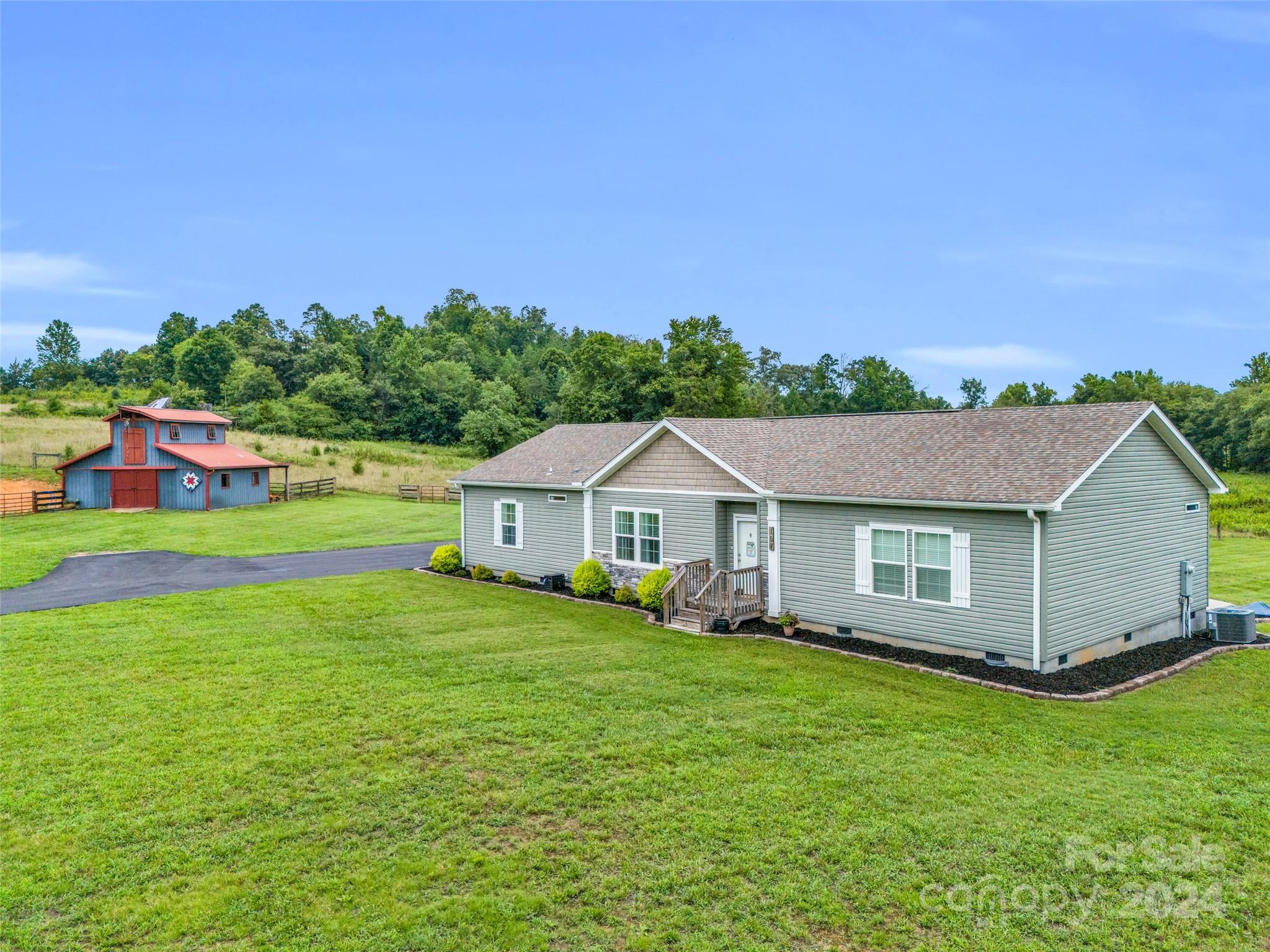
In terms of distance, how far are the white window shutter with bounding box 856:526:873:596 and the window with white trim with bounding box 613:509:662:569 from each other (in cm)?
513

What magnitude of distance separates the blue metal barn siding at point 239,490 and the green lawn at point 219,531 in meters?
1.06

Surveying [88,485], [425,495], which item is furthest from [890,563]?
[88,485]

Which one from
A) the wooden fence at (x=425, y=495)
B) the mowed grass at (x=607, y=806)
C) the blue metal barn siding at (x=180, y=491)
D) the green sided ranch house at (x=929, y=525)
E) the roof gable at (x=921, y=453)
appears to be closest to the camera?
the mowed grass at (x=607, y=806)

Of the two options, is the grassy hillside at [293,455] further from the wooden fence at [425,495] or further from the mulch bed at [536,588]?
the mulch bed at [536,588]

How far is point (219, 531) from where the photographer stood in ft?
101

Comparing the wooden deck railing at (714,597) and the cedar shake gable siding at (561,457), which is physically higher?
the cedar shake gable siding at (561,457)

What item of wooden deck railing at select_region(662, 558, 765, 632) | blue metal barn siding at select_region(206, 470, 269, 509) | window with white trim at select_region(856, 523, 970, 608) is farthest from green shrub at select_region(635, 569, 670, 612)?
blue metal barn siding at select_region(206, 470, 269, 509)

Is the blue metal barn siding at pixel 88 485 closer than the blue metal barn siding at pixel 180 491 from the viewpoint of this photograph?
Yes

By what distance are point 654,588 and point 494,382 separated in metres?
67.5

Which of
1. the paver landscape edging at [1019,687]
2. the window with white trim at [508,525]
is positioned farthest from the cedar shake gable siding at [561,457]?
the paver landscape edging at [1019,687]

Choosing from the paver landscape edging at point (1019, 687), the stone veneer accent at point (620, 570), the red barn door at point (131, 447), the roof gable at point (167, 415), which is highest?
the roof gable at point (167, 415)

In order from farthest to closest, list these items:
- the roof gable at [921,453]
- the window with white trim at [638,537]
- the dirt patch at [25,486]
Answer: the dirt patch at [25,486] → the window with white trim at [638,537] → the roof gable at [921,453]

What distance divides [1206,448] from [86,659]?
7123 cm

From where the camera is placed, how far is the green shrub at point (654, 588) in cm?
1631
